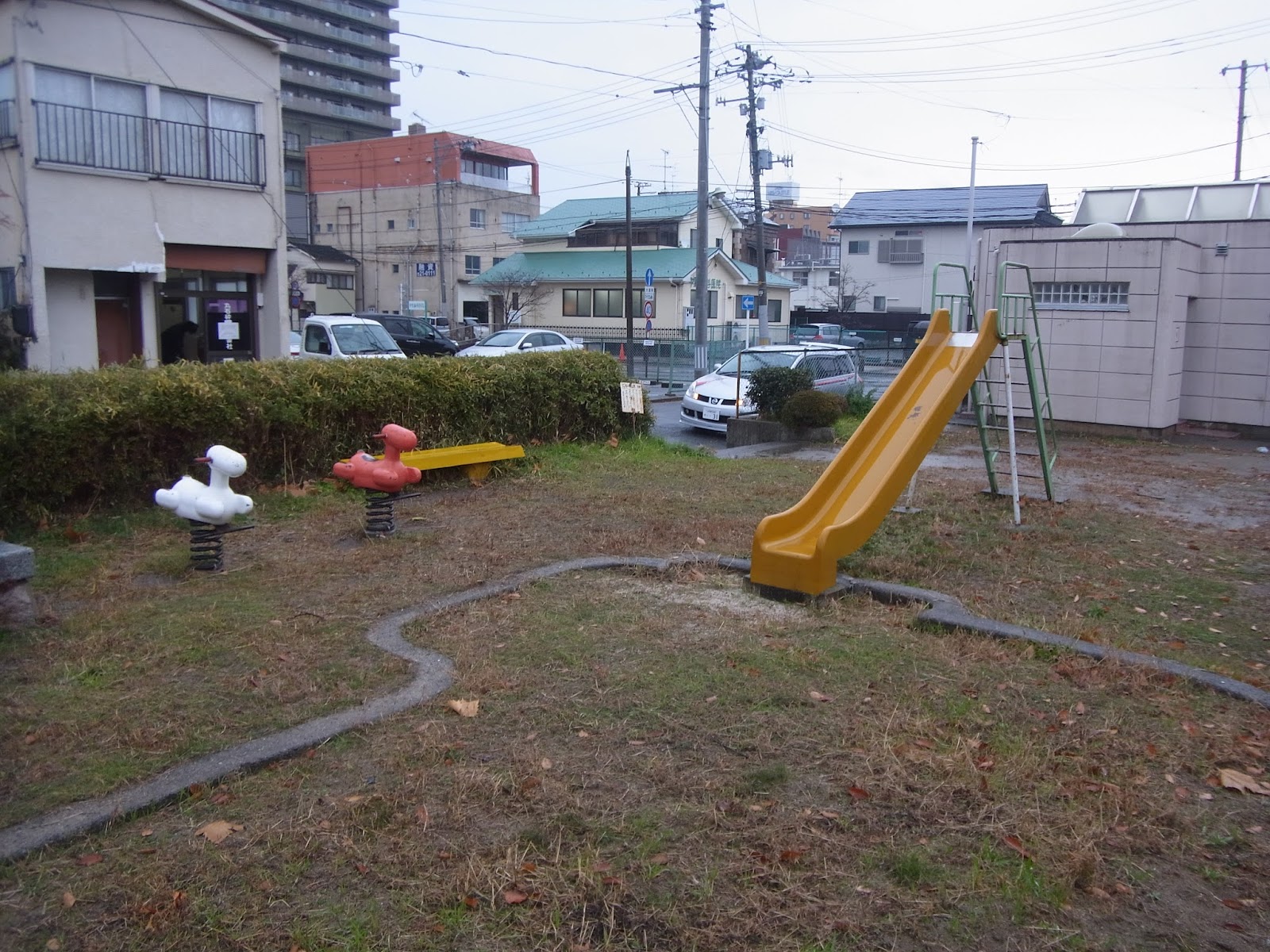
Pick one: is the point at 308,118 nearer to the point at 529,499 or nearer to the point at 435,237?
the point at 435,237

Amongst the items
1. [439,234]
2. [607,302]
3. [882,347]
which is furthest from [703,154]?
[439,234]

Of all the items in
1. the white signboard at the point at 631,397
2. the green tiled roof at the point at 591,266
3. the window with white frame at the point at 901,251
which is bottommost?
the white signboard at the point at 631,397

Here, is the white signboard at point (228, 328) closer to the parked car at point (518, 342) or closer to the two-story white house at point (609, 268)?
the parked car at point (518, 342)

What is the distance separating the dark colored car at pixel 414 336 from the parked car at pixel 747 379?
1060 cm

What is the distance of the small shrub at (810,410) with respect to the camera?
14734 mm

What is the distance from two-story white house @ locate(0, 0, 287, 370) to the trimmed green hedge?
346 inches

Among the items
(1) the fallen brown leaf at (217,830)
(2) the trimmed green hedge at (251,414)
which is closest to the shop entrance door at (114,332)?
(2) the trimmed green hedge at (251,414)

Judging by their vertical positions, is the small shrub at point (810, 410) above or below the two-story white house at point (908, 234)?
below

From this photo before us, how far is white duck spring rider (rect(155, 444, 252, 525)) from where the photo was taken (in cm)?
633

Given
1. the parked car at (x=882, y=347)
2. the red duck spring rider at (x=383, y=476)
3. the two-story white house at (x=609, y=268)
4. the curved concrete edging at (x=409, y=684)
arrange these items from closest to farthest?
1. the curved concrete edging at (x=409, y=684)
2. the red duck spring rider at (x=383, y=476)
3. the parked car at (x=882, y=347)
4. the two-story white house at (x=609, y=268)

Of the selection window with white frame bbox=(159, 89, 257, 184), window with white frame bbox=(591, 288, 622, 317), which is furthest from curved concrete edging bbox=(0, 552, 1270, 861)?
window with white frame bbox=(591, 288, 622, 317)

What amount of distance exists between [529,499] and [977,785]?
6.04 metres

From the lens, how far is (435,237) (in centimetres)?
5841

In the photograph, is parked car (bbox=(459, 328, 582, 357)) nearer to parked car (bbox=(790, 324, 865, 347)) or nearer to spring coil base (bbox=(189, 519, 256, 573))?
parked car (bbox=(790, 324, 865, 347))
